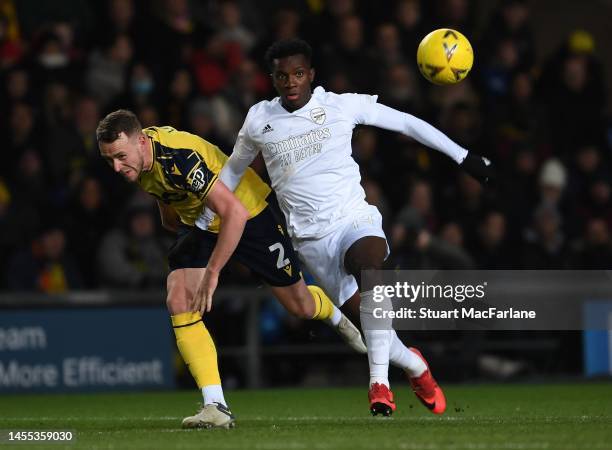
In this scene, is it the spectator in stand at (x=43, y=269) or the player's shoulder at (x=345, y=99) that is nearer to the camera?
the player's shoulder at (x=345, y=99)

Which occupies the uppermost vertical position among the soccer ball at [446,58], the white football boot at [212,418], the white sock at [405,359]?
the soccer ball at [446,58]

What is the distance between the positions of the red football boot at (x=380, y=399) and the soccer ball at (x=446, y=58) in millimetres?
1963

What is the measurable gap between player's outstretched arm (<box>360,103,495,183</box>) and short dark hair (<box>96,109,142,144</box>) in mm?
1546

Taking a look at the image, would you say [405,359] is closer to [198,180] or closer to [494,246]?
[198,180]

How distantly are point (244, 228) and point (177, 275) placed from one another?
555 mm

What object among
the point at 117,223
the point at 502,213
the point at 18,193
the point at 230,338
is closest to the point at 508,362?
the point at 502,213

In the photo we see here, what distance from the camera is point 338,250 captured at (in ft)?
27.6

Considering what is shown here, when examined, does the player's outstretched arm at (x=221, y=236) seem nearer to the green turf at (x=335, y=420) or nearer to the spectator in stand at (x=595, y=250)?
the green turf at (x=335, y=420)

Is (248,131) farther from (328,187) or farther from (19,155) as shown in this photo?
(19,155)

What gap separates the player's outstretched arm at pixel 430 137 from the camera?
819 cm

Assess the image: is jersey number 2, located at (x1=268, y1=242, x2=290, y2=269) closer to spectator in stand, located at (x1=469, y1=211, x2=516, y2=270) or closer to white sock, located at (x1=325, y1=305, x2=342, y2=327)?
white sock, located at (x1=325, y1=305, x2=342, y2=327)

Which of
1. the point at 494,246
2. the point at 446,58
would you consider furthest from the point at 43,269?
the point at 446,58

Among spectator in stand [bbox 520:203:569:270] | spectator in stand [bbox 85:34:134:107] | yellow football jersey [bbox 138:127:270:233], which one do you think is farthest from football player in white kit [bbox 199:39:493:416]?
spectator in stand [bbox 85:34:134:107]

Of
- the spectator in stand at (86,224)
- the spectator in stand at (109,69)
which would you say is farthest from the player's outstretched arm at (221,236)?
the spectator in stand at (109,69)
